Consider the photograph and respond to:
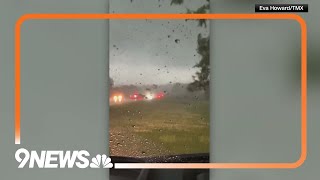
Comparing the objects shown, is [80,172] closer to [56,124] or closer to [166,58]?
[56,124]

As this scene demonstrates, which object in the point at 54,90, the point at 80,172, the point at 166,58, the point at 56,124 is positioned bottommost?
the point at 80,172

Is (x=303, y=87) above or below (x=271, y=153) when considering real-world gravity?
above

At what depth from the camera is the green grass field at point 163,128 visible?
1791 millimetres

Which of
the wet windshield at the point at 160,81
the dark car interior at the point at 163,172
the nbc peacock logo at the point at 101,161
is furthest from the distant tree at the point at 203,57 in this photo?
the nbc peacock logo at the point at 101,161

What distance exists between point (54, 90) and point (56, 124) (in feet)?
0.46

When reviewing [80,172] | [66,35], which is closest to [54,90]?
[66,35]

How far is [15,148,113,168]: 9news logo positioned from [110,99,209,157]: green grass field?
0.08m

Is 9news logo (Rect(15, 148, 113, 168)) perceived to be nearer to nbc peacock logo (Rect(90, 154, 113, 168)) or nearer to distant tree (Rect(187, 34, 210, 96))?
nbc peacock logo (Rect(90, 154, 113, 168))

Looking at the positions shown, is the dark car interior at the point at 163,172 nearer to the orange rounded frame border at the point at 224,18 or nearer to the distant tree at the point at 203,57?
the orange rounded frame border at the point at 224,18

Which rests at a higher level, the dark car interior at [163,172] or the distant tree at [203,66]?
the distant tree at [203,66]

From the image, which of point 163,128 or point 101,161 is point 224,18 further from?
point 101,161

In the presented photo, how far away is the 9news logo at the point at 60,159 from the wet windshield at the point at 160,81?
8 cm

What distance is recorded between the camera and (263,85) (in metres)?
1.78

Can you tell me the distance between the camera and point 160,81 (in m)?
1.81
